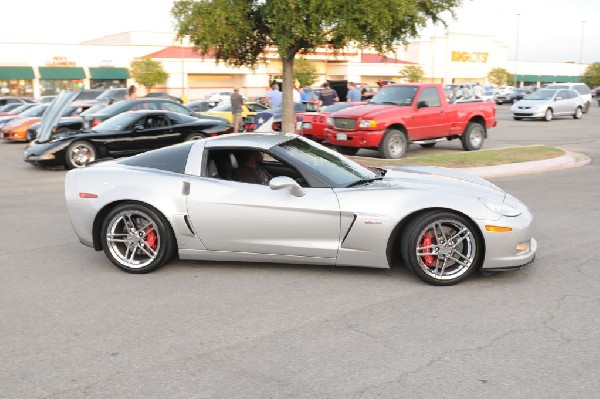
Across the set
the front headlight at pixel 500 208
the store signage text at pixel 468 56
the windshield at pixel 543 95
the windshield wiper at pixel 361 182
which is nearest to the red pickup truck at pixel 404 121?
the windshield wiper at pixel 361 182

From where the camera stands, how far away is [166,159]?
592 cm

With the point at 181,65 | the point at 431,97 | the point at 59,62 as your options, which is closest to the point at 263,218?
the point at 431,97

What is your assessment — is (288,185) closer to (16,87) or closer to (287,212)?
(287,212)

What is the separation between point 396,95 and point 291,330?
470 inches

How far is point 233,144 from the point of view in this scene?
587cm

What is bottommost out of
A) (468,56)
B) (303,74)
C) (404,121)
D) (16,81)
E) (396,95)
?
(404,121)

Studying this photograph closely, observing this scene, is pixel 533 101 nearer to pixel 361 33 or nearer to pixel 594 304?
pixel 361 33

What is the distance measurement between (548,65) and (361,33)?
113 m

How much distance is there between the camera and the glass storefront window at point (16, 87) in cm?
5697

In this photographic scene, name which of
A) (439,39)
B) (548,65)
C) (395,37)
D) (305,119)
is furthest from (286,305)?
(548,65)

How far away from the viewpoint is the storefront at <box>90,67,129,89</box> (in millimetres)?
62281

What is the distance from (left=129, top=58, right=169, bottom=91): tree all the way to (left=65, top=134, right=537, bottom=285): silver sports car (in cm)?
5486

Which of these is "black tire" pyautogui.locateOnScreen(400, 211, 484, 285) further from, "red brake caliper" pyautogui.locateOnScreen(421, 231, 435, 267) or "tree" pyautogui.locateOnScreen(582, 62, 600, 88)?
"tree" pyautogui.locateOnScreen(582, 62, 600, 88)

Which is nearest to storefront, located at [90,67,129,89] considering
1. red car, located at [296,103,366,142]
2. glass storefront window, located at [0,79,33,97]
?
glass storefront window, located at [0,79,33,97]
